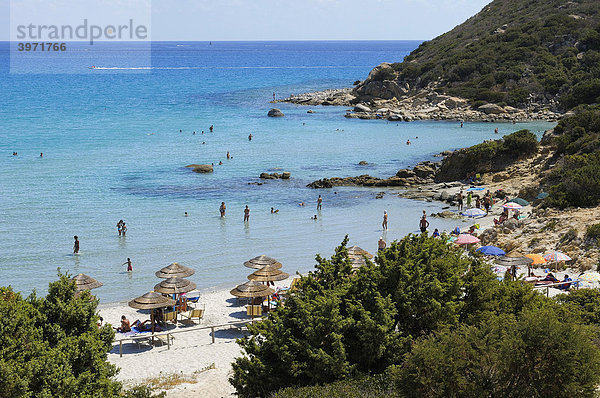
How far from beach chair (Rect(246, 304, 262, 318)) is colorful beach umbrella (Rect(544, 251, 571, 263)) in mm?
10486

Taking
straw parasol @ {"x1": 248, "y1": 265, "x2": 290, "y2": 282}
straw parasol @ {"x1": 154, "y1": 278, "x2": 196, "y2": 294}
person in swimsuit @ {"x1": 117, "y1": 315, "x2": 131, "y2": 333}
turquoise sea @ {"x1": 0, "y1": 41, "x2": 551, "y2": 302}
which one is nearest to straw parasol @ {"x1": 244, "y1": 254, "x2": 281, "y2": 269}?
straw parasol @ {"x1": 248, "y1": 265, "x2": 290, "y2": 282}

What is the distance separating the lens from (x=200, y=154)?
5384cm

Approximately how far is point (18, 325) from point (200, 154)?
42624 millimetres

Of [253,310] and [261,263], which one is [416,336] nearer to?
[253,310]

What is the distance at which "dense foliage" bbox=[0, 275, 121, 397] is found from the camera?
11.1 metres

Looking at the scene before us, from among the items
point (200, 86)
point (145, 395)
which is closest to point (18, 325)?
point (145, 395)

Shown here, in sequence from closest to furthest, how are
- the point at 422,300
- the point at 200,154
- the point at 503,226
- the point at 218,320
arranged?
the point at 422,300 → the point at 218,320 → the point at 503,226 → the point at 200,154

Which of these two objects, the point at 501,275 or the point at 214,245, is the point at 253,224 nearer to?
the point at 214,245

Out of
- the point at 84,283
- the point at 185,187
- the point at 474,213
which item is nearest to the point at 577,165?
the point at 474,213

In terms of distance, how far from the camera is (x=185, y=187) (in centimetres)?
4219

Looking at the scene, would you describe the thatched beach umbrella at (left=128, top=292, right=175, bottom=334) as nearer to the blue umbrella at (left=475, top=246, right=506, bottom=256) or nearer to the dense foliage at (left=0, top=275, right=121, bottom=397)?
the dense foliage at (left=0, top=275, right=121, bottom=397)

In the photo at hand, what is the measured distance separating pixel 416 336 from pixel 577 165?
22.0m

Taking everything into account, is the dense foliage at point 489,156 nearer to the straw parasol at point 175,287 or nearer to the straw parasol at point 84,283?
the straw parasol at point 175,287

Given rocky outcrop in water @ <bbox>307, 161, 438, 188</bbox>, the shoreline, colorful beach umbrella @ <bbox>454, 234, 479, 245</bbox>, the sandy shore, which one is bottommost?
the sandy shore
